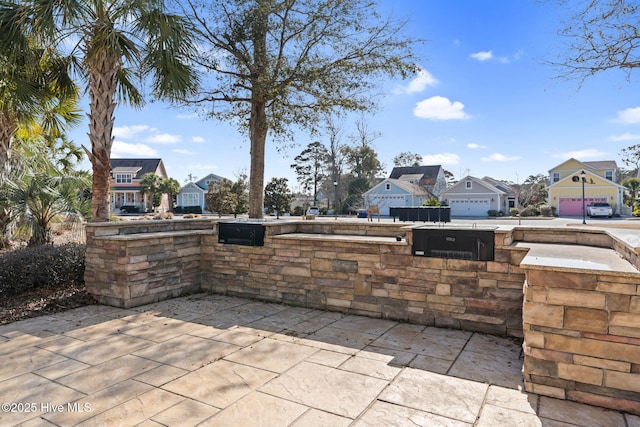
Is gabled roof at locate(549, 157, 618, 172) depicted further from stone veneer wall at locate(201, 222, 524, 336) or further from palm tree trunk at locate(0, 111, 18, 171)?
palm tree trunk at locate(0, 111, 18, 171)

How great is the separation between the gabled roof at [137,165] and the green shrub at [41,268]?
3912 centimetres

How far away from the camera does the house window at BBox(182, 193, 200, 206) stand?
138ft

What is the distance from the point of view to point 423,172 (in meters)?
40.5

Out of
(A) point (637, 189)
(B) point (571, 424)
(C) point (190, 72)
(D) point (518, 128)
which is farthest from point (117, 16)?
(A) point (637, 189)

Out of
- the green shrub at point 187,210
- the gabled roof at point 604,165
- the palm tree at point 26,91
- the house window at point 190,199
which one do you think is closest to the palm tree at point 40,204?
the palm tree at point 26,91

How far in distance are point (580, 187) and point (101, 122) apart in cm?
3636

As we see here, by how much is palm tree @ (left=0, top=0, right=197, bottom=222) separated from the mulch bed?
1353 mm

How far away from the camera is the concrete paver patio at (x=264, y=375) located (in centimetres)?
244

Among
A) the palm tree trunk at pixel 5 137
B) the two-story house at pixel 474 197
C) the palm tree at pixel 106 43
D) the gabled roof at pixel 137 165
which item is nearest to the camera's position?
the palm tree at pixel 106 43

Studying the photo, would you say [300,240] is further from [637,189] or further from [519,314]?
[637,189]

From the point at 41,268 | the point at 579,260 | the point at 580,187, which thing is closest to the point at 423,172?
the point at 580,187

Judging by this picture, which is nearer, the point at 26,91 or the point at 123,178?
the point at 26,91

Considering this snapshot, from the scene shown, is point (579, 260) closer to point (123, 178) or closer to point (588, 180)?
point (588, 180)

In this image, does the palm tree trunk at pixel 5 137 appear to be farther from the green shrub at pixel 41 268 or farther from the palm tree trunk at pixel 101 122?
the green shrub at pixel 41 268
